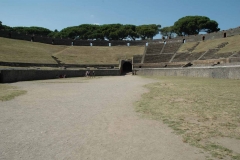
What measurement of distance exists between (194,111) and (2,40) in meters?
45.8

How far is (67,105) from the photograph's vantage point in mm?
9641

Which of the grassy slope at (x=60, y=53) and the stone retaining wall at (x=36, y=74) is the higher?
the grassy slope at (x=60, y=53)

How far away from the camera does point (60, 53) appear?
4631 cm

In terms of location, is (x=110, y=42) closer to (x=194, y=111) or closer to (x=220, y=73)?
(x=220, y=73)

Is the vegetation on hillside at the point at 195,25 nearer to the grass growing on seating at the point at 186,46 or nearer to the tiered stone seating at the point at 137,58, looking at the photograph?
the grass growing on seating at the point at 186,46

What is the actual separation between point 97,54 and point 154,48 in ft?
45.8

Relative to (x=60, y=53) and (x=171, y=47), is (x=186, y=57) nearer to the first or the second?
(x=171, y=47)

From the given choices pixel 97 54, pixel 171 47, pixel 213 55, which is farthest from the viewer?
pixel 171 47

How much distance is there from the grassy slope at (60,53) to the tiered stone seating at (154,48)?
6.51 feet

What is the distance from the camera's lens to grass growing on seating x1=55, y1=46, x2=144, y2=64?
4338 cm

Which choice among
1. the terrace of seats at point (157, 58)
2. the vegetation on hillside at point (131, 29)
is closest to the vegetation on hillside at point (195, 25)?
the vegetation on hillside at point (131, 29)

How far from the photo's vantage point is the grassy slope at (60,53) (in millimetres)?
35819

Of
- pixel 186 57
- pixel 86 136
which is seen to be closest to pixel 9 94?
pixel 86 136

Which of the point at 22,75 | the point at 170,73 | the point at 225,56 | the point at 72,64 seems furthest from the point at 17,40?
the point at 225,56
